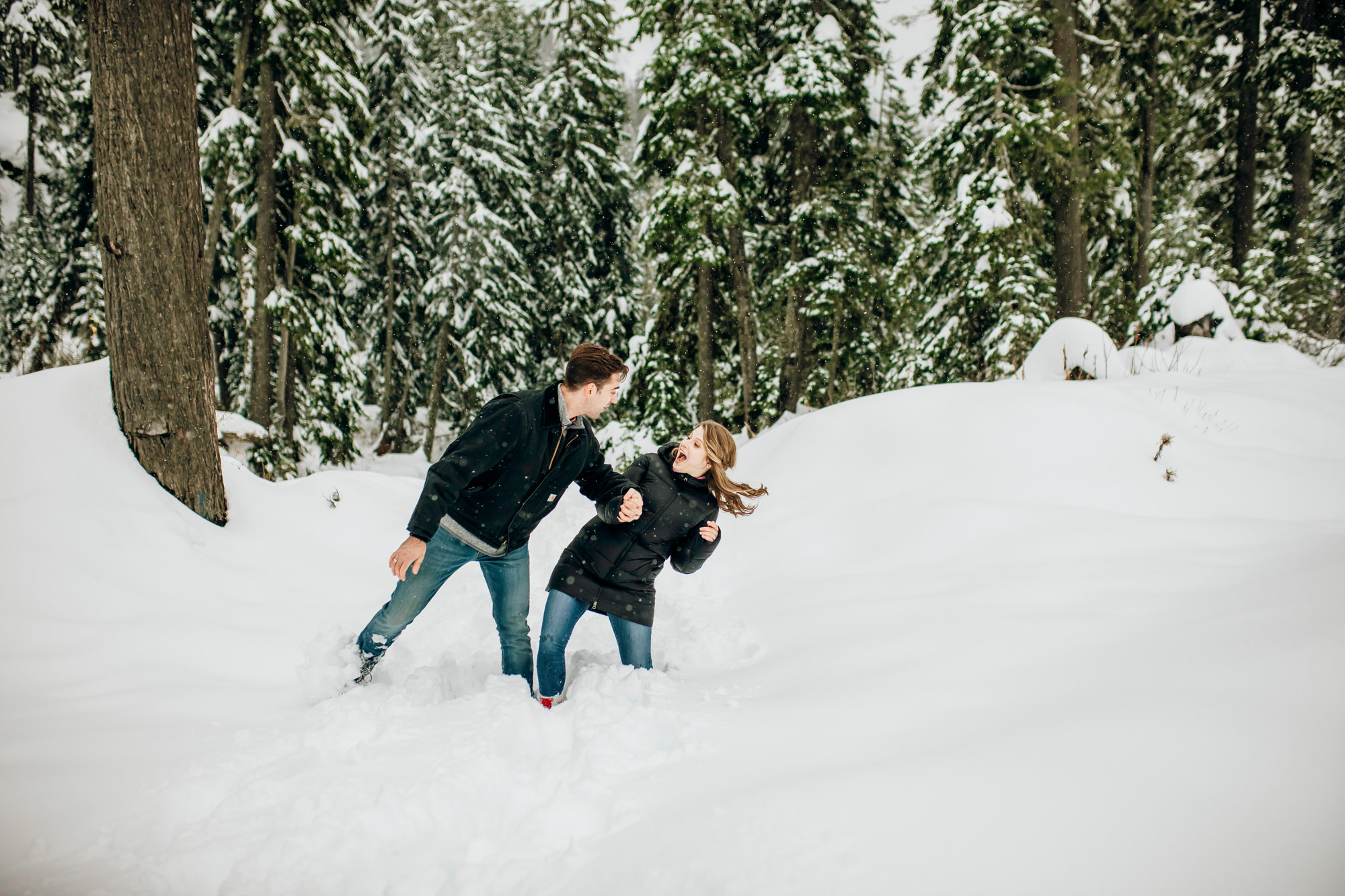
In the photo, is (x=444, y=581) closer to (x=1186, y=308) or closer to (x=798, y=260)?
(x=1186, y=308)

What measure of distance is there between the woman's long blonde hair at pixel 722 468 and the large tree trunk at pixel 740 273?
940 centimetres

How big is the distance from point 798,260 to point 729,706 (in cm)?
1189

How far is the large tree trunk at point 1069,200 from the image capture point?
9.38m

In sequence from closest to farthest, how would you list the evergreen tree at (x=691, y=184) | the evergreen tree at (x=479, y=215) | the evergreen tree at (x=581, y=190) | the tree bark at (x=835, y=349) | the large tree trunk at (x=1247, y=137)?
1. the evergreen tree at (x=691, y=184)
2. the large tree trunk at (x=1247, y=137)
3. the tree bark at (x=835, y=349)
4. the evergreen tree at (x=479, y=215)
5. the evergreen tree at (x=581, y=190)

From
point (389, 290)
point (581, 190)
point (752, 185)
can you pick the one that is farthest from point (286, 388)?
point (752, 185)

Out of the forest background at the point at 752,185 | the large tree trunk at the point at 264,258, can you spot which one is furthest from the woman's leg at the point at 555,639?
the large tree trunk at the point at 264,258

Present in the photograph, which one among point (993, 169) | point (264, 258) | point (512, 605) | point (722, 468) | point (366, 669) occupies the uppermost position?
point (993, 169)

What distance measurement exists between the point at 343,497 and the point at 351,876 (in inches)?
198

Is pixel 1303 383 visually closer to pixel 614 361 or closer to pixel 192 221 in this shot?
pixel 614 361

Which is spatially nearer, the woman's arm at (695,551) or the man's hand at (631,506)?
the man's hand at (631,506)

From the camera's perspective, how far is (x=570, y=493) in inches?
385

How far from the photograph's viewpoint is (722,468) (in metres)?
3.28

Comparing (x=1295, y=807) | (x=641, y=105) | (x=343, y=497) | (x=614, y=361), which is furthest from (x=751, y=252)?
(x=1295, y=807)

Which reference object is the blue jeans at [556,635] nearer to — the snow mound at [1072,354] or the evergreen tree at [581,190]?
the snow mound at [1072,354]
